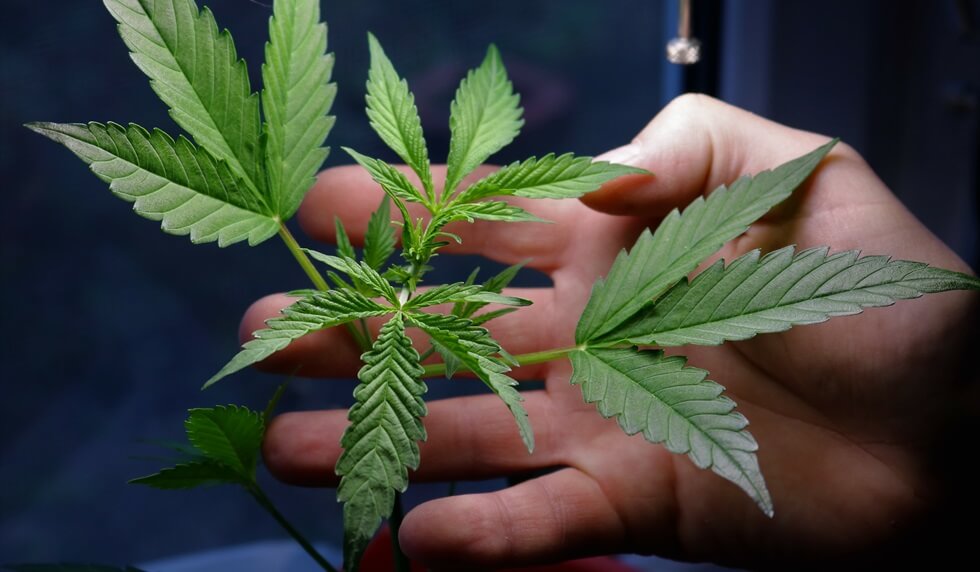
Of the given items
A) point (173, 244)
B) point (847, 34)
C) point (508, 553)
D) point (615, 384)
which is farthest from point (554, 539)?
point (847, 34)

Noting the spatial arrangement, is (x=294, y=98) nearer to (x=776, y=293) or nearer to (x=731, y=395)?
(x=776, y=293)

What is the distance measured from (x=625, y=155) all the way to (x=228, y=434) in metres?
0.39

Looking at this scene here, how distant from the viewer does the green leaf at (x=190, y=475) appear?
56 cm

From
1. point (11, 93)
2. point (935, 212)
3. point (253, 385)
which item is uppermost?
point (11, 93)

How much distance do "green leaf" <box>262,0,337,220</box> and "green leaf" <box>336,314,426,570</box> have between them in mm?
162

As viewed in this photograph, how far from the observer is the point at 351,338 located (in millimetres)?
751

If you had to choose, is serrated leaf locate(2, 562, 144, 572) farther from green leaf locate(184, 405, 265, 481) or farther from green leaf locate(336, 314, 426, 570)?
green leaf locate(336, 314, 426, 570)

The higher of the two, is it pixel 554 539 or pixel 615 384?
pixel 615 384

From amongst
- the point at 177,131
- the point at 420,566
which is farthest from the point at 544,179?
the point at 177,131

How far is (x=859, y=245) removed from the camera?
2.31ft

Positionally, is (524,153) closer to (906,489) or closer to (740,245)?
(740,245)

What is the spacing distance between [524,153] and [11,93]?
595mm

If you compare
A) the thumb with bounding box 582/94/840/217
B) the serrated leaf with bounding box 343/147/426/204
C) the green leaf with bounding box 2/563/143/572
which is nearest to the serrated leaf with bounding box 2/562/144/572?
the green leaf with bounding box 2/563/143/572

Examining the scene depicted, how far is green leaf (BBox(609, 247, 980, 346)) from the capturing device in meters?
0.52
